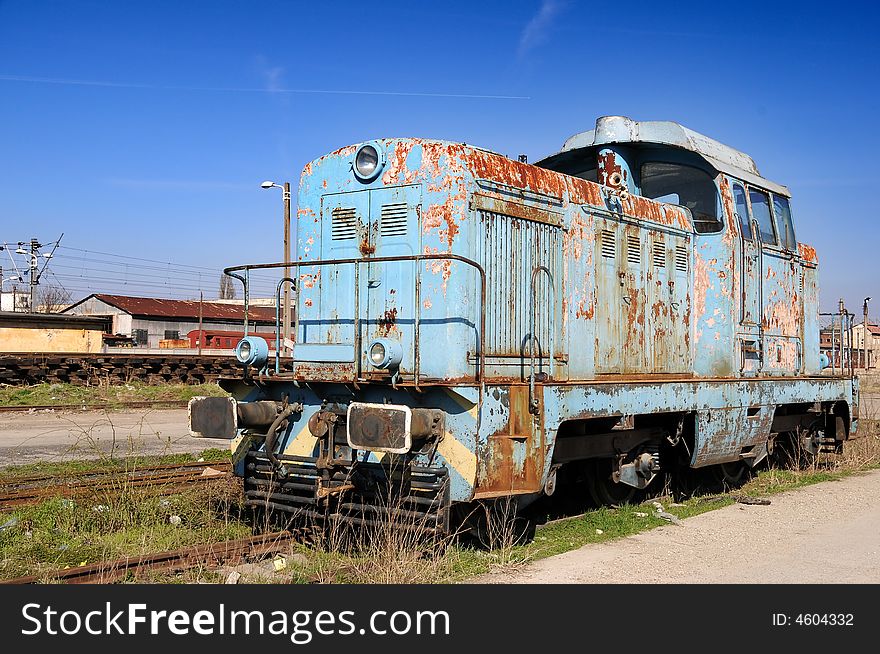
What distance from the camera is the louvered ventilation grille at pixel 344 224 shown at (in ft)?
21.5

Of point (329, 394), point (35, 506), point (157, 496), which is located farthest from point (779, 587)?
point (35, 506)

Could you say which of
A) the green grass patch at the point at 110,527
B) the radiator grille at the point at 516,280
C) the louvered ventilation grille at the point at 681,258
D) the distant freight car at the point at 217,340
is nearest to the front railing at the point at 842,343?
the louvered ventilation grille at the point at 681,258

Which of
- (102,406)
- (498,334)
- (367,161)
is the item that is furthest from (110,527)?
(102,406)

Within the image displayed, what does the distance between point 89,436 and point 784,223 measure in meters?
8.32

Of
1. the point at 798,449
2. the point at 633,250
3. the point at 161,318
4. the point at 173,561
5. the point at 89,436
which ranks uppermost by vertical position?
the point at 161,318

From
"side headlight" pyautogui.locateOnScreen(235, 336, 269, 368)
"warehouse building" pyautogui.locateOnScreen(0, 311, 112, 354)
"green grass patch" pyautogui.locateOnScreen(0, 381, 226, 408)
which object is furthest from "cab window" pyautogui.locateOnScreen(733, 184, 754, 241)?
"warehouse building" pyautogui.locateOnScreen(0, 311, 112, 354)

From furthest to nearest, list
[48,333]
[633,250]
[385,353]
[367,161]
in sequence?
[48,333] < [633,250] < [367,161] < [385,353]

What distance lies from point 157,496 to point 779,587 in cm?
494

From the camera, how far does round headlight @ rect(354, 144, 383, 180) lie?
6.33 metres

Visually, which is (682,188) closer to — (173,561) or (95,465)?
(173,561)

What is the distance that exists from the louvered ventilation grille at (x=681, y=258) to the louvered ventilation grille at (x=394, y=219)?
3094mm

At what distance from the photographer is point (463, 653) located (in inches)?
157

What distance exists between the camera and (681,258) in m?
8.04

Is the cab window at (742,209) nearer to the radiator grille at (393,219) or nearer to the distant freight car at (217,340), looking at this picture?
the radiator grille at (393,219)
